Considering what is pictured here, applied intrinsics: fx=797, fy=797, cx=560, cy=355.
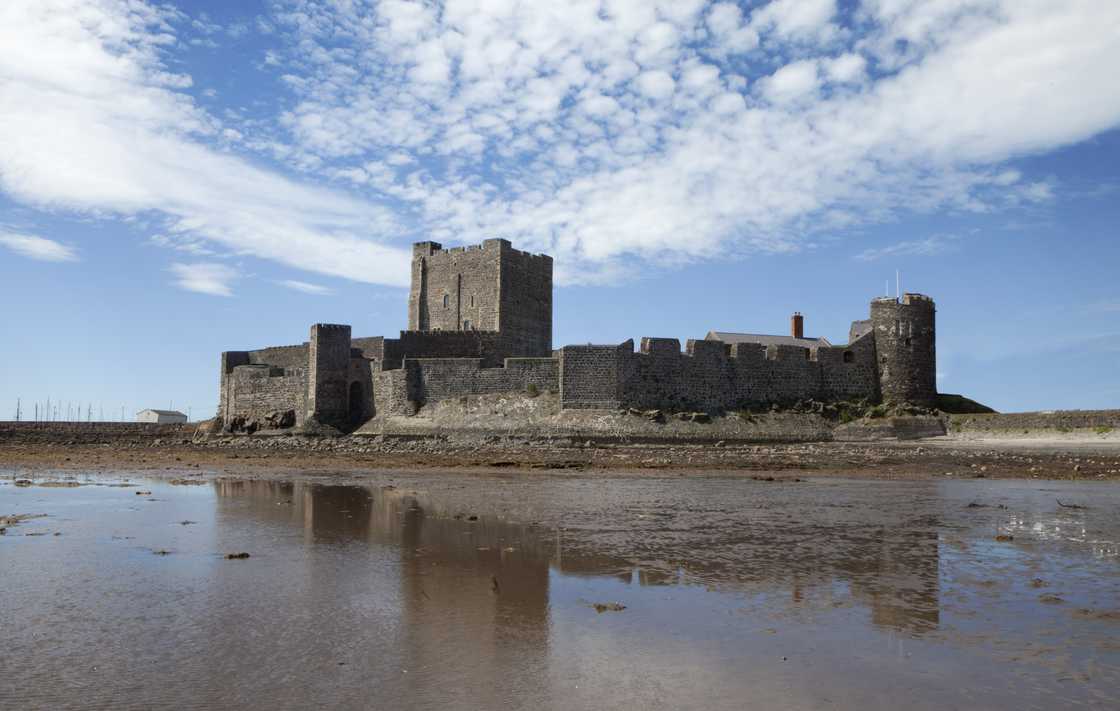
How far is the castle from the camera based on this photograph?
104 feet

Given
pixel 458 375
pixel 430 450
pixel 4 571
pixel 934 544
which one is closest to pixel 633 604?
pixel 934 544

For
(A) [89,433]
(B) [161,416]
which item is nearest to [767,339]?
(A) [89,433]

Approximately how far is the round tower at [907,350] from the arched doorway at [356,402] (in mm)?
23271

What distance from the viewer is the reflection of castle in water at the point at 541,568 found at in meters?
6.10

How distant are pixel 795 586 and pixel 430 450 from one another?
869 inches

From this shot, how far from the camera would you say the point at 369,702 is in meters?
4.38

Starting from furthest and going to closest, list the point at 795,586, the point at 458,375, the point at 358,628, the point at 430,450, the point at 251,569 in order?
the point at 458,375, the point at 430,450, the point at 251,569, the point at 795,586, the point at 358,628

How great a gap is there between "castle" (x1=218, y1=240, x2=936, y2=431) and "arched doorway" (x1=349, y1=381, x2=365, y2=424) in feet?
0.18

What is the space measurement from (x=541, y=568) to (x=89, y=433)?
38.2 metres

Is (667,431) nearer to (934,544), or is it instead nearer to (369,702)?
(934,544)

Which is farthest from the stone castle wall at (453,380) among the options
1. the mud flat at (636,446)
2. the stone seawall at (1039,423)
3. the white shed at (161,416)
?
the white shed at (161,416)

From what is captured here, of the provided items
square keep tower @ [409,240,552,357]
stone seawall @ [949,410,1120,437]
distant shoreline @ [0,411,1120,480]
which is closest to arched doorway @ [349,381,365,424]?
distant shoreline @ [0,411,1120,480]

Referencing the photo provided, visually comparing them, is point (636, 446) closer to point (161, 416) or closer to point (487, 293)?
point (487, 293)

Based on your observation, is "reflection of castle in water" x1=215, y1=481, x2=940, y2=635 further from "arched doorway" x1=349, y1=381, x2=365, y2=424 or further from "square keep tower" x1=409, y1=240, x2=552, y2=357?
"square keep tower" x1=409, y1=240, x2=552, y2=357
